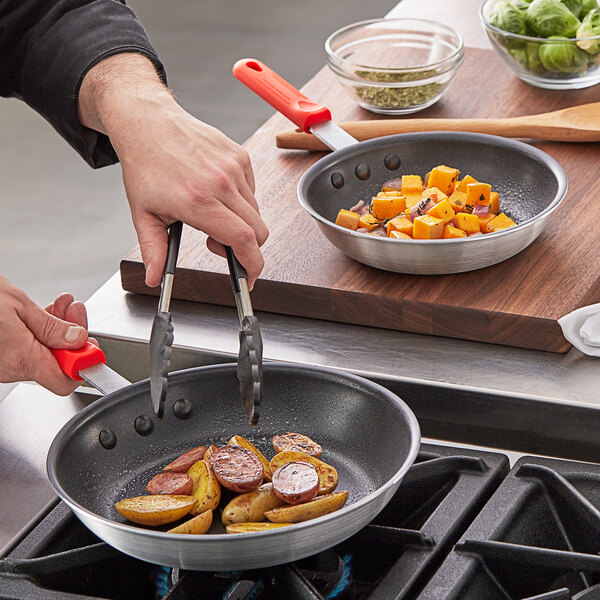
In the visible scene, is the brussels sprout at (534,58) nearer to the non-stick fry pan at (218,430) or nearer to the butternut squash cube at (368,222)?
the butternut squash cube at (368,222)

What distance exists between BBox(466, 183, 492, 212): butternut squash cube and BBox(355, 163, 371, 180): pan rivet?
0.18 m

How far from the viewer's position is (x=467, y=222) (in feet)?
4.13

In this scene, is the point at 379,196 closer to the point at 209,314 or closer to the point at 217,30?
the point at 209,314

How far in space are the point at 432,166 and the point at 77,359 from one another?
68 centimetres

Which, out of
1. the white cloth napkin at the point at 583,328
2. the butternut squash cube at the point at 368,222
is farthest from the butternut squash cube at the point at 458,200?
the white cloth napkin at the point at 583,328

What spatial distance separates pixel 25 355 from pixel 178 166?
0.26m

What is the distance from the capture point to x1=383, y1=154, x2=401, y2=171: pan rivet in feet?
4.75

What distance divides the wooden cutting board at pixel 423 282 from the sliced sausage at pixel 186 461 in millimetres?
367

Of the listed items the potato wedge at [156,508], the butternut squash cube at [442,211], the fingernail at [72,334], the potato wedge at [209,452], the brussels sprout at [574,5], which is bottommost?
the potato wedge at [209,452]

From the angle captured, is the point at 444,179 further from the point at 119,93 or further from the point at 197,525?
the point at 197,525

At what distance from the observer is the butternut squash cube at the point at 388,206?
131 cm

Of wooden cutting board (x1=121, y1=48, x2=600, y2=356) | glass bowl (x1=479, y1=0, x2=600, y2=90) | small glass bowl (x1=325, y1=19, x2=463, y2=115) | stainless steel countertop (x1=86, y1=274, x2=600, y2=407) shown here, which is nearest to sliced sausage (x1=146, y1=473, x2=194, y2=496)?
stainless steel countertop (x1=86, y1=274, x2=600, y2=407)

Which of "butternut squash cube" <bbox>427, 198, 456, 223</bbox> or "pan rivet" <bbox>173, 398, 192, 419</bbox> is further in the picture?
"butternut squash cube" <bbox>427, 198, 456, 223</bbox>

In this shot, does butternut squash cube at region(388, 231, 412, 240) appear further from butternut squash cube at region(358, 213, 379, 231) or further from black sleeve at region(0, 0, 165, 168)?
black sleeve at region(0, 0, 165, 168)
